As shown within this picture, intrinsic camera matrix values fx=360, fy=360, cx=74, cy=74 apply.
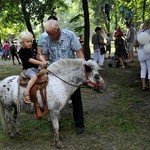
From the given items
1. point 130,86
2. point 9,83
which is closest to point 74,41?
point 9,83

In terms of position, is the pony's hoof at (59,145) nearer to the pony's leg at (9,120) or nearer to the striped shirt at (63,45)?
the pony's leg at (9,120)

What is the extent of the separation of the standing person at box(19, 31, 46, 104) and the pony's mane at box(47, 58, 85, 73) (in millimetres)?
274

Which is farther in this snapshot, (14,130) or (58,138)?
(14,130)

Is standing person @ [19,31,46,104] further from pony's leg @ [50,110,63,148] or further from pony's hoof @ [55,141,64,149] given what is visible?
pony's hoof @ [55,141,64,149]

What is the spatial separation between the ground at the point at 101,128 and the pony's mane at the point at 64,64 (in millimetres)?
1348

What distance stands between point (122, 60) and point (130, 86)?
501 cm

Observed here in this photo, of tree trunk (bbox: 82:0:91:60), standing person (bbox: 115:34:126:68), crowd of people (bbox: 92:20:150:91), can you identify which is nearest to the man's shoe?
crowd of people (bbox: 92:20:150:91)

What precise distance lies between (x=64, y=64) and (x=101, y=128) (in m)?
1.71

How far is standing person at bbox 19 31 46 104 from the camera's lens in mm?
6090

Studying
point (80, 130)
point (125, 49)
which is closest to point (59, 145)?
point (80, 130)

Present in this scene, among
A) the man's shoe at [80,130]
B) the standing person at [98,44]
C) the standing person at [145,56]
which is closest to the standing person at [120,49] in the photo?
the standing person at [98,44]

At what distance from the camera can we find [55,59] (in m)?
6.76

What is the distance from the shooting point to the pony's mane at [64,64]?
6.30m

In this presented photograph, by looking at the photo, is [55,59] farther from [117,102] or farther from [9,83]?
[117,102]
